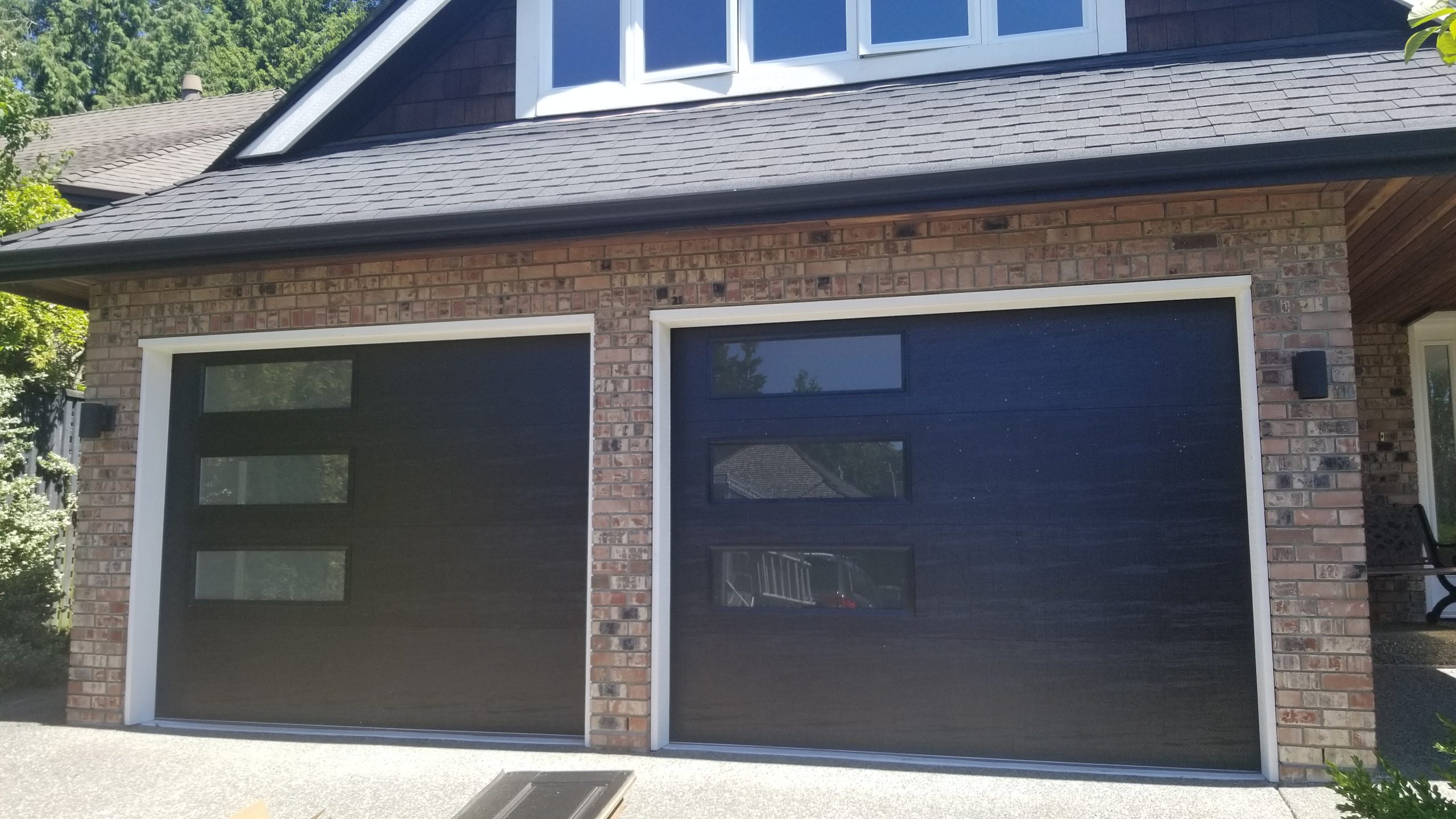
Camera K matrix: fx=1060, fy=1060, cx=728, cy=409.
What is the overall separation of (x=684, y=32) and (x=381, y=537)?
3848 mm

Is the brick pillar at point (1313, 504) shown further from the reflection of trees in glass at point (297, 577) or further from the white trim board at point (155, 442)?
the reflection of trees in glass at point (297, 577)

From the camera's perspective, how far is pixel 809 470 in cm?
575

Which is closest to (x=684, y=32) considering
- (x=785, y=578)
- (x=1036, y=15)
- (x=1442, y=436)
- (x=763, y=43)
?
(x=763, y=43)

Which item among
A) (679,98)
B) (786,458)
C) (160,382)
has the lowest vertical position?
(786,458)

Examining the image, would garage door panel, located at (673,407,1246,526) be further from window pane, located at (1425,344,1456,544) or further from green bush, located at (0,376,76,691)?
green bush, located at (0,376,76,691)

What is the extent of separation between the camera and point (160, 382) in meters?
6.71

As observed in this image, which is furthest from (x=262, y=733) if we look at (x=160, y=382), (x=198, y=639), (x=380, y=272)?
(x=380, y=272)

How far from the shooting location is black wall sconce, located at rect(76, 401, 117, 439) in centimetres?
649

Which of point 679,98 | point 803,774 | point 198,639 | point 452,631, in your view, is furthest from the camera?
point 679,98

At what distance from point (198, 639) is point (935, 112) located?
5.48 meters

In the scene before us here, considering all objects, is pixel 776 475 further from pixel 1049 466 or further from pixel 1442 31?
pixel 1442 31

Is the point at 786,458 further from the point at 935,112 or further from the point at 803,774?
the point at 935,112

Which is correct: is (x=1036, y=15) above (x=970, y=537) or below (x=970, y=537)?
above

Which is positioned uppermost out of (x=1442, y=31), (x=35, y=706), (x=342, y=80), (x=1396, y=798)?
(x=342, y=80)
